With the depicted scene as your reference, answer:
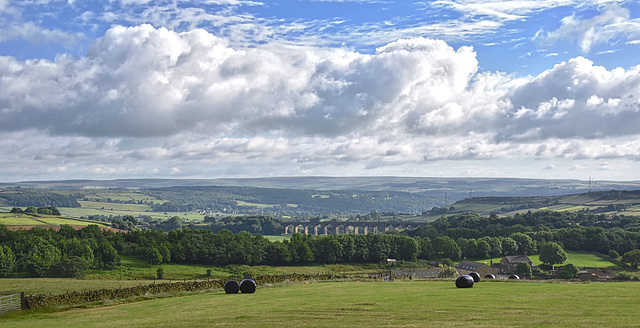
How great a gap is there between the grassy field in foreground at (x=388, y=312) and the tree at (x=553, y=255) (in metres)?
114

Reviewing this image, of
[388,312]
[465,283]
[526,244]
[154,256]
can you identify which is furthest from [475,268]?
[388,312]

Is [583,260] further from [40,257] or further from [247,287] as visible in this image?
[40,257]

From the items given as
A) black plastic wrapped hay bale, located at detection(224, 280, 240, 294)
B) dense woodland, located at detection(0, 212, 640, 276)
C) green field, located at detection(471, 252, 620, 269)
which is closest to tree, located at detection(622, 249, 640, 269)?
green field, located at detection(471, 252, 620, 269)

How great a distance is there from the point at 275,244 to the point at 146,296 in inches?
3675

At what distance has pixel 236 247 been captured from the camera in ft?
491

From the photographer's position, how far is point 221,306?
47.6m

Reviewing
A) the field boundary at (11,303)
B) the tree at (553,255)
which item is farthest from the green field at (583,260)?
the field boundary at (11,303)

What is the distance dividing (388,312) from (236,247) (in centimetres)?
11448

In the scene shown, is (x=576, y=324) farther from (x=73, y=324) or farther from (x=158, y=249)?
(x=158, y=249)

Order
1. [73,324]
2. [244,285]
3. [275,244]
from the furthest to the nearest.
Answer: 1. [275,244]
2. [244,285]
3. [73,324]

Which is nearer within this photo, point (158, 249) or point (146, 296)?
point (146, 296)

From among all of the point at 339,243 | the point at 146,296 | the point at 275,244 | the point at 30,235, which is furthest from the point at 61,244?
the point at 146,296

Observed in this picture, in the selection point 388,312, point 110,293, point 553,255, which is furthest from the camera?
point 553,255

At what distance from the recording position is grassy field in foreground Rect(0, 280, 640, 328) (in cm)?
3403
